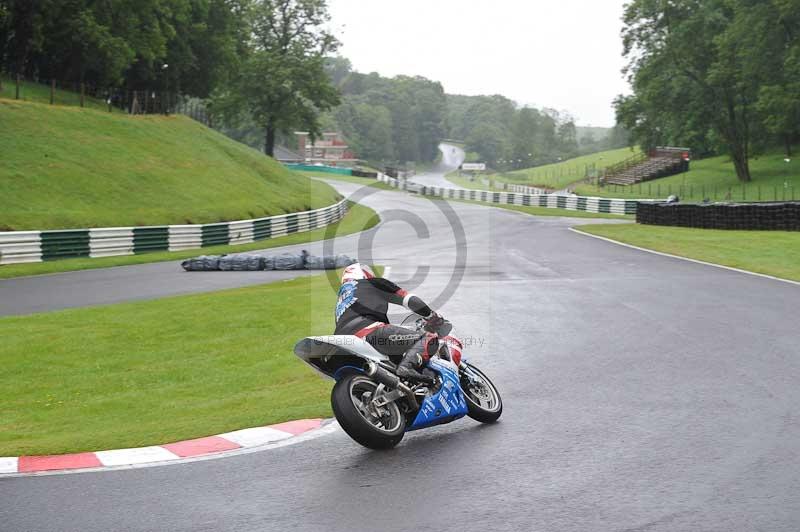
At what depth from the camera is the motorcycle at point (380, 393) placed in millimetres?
7035

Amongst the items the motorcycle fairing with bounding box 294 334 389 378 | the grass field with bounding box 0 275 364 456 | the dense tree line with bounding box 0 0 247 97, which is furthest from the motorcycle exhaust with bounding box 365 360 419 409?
the dense tree line with bounding box 0 0 247 97

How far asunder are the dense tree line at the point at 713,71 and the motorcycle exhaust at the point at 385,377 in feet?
188

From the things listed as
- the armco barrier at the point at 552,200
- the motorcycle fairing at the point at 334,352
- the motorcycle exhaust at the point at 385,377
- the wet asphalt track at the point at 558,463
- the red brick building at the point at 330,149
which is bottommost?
the wet asphalt track at the point at 558,463

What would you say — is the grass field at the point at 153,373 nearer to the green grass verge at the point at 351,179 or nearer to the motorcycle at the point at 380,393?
the motorcycle at the point at 380,393

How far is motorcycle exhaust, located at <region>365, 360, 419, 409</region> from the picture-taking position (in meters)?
7.22

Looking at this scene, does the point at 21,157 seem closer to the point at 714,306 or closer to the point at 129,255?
the point at 129,255

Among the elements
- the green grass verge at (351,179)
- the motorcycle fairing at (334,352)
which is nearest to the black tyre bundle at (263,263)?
the motorcycle fairing at (334,352)

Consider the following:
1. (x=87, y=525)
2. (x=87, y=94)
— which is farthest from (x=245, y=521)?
(x=87, y=94)

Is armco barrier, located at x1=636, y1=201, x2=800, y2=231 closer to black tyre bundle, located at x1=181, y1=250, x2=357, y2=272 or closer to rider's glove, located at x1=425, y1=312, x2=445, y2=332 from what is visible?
black tyre bundle, located at x1=181, y1=250, x2=357, y2=272

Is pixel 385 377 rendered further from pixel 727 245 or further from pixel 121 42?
pixel 121 42

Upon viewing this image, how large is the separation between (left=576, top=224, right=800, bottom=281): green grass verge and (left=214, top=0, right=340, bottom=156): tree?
158 feet

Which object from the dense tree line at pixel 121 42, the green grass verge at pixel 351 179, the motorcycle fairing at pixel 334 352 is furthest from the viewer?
the green grass verge at pixel 351 179

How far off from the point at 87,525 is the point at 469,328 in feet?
28.6

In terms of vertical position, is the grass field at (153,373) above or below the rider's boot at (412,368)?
below
